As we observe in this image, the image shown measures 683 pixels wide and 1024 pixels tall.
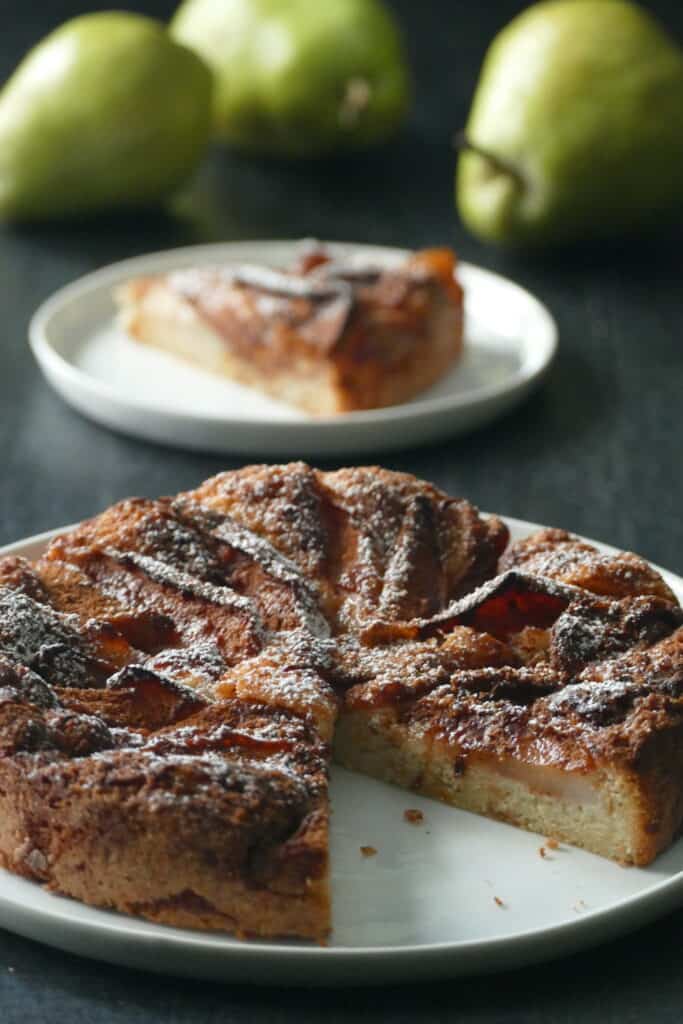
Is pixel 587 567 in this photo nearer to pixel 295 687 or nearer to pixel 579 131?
pixel 295 687

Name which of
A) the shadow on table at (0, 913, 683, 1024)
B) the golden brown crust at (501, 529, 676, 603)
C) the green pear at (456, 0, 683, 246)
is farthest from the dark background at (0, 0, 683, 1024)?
the golden brown crust at (501, 529, 676, 603)

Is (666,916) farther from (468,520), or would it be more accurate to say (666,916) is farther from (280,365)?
(280,365)

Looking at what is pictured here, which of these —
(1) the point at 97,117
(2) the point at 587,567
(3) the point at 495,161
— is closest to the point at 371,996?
(2) the point at 587,567

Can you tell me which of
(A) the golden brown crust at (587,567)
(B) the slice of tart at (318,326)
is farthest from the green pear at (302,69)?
(A) the golden brown crust at (587,567)

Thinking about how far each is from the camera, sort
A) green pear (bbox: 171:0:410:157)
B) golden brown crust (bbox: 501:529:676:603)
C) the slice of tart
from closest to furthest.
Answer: golden brown crust (bbox: 501:529:676:603) → the slice of tart → green pear (bbox: 171:0:410:157)

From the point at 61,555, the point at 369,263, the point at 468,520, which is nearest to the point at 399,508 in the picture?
the point at 468,520

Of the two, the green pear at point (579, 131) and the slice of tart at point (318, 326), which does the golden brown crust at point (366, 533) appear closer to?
the slice of tart at point (318, 326)

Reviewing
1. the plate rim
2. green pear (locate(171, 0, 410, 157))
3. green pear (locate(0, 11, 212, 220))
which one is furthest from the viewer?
green pear (locate(171, 0, 410, 157))

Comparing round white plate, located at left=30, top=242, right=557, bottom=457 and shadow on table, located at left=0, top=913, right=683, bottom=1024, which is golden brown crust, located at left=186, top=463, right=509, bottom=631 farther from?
round white plate, located at left=30, top=242, right=557, bottom=457
